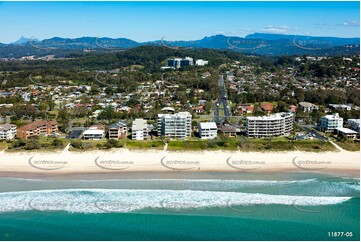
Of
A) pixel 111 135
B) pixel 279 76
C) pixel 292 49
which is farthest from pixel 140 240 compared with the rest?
pixel 292 49

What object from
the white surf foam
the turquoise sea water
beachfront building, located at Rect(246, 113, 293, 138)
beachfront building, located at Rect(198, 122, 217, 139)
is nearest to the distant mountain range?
beachfront building, located at Rect(246, 113, 293, 138)

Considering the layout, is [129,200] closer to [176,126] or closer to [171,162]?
[171,162]

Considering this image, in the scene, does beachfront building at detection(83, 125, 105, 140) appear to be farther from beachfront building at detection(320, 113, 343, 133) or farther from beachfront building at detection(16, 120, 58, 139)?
beachfront building at detection(320, 113, 343, 133)

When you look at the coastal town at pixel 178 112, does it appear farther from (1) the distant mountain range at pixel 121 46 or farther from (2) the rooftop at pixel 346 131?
(1) the distant mountain range at pixel 121 46

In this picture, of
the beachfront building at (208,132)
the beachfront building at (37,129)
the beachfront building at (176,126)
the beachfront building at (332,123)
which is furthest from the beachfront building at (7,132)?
the beachfront building at (332,123)

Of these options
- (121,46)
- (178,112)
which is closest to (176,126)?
(178,112)

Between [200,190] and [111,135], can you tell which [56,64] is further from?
[200,190]
